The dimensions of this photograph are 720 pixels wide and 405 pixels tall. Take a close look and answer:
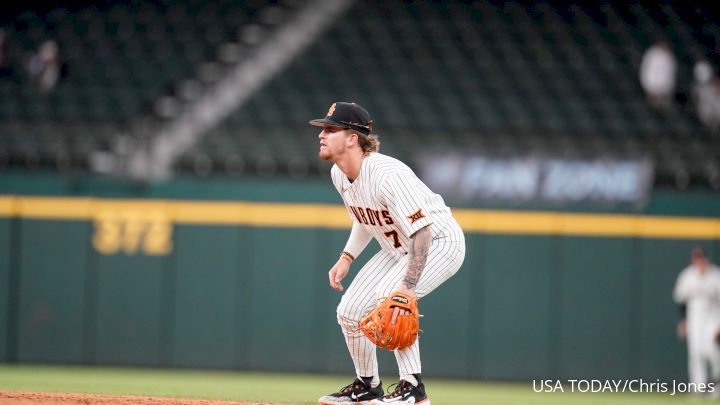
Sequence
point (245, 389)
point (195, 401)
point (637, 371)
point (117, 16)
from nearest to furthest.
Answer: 1. point (195, 401)
2. point (245, 389)
3. point (637, 371)
4. point (117, 16)

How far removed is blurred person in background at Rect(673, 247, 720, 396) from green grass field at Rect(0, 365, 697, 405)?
1.54 feet

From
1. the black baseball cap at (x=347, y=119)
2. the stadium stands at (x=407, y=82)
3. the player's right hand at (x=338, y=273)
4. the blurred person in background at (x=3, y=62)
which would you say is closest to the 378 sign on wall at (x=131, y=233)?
the stadium stands at (x=407, y=82)

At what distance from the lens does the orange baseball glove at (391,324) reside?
5.29 m

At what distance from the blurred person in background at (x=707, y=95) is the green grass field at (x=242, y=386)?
3.58m

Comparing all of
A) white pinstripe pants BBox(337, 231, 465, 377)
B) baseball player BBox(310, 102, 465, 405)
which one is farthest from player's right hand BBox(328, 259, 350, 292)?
white pinstripe pants BBox(337, 231, 465, 377)

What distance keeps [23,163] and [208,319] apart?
8.85 feet

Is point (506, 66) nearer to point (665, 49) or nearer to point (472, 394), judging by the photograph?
point (665, 49)

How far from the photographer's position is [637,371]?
11.1m

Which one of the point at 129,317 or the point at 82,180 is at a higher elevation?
the point at 82,180

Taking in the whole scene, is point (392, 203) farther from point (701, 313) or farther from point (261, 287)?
point (261, 287)

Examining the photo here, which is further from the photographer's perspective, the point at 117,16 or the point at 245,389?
the point at 117,16

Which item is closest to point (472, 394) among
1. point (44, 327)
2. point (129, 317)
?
point (129, 317)

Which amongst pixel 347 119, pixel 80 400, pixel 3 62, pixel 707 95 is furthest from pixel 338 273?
pixel 3 62

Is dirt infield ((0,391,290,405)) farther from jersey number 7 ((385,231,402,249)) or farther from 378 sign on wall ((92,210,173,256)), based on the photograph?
378 sign on wall ((92,210,173,256))
